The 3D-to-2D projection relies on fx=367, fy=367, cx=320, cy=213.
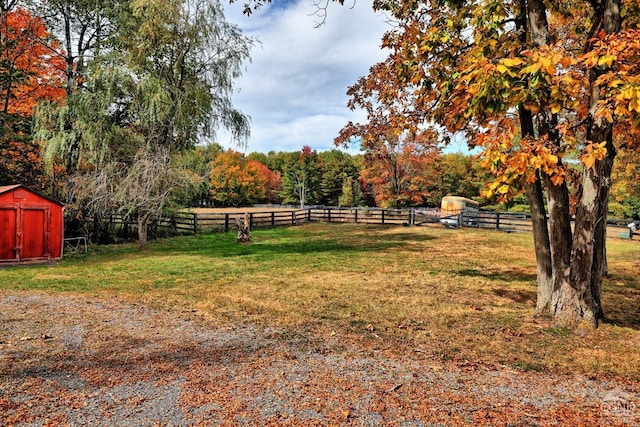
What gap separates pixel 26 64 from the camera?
13945 millimetres

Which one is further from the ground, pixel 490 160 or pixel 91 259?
pixel 490 160

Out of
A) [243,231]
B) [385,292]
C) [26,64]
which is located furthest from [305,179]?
[385,292]

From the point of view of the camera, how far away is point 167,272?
29.8 ft

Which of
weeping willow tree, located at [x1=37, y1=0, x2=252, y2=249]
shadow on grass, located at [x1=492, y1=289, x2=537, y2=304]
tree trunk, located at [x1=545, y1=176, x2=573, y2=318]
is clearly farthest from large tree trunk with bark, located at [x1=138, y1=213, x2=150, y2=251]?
tree trunk, located at [x1=545, y1=176, x2=573, y2=318]

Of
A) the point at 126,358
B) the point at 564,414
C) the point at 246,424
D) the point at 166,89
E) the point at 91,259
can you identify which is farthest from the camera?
the point at 166,89

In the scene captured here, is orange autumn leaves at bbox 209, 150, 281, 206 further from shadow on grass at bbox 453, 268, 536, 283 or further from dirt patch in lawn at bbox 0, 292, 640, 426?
dirt patch in lawn at bbox 0, 292, 640, 426

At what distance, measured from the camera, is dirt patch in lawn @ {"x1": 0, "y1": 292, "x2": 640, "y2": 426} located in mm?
2938

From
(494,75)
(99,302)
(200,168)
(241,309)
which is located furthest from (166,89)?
(494,75)

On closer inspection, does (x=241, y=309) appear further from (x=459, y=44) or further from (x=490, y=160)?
(x=459, y=44)

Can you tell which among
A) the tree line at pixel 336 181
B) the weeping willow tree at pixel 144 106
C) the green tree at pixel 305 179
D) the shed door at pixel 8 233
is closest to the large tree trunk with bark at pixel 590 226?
the weeping willow tree at pixel 144 106

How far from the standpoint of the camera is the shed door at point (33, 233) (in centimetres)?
1002

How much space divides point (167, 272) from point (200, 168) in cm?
463

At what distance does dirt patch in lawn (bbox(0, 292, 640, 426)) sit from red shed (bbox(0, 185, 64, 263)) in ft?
20.9

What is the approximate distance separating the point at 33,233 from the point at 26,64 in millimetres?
7940
